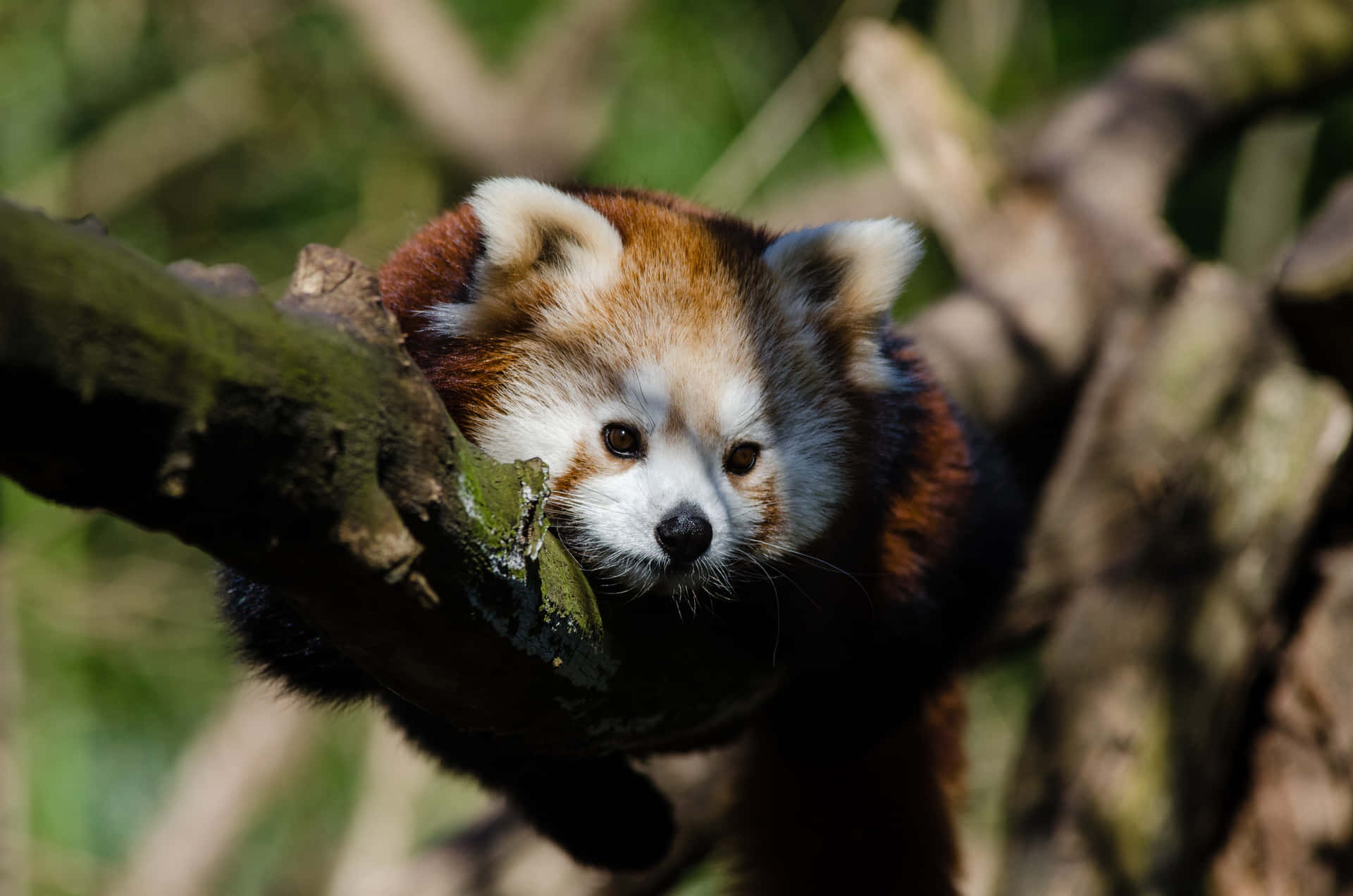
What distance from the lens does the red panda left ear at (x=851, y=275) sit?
6.64 feet

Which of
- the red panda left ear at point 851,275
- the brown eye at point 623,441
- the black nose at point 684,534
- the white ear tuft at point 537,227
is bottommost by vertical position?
the brown eye at point 623,441

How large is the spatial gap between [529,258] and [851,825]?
1.53m

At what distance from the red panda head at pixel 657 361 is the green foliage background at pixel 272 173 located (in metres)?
3.24

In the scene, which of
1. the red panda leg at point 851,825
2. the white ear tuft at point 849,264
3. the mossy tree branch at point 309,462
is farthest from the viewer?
the red panda leg at point 851,825

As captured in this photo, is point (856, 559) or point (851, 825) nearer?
point (856, 559)

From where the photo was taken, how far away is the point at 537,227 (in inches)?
73.9

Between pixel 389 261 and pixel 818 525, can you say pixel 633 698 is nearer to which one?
pixel 818 525

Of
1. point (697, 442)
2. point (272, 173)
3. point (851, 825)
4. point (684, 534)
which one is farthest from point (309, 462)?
point (272, 173)

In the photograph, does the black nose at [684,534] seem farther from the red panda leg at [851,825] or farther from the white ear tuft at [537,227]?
the red panda leg at [851,825]

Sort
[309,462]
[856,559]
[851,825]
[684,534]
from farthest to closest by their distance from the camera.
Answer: [851,825] < [856,559] < [684,534] < [309,462]

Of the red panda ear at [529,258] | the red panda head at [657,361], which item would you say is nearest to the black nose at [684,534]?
the red panda head at [657,361]

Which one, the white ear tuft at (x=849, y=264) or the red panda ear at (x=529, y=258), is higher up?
the white ear tuft at (x=849, y=264)

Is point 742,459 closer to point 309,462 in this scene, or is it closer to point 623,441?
point 623,441

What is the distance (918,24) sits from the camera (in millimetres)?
6480
